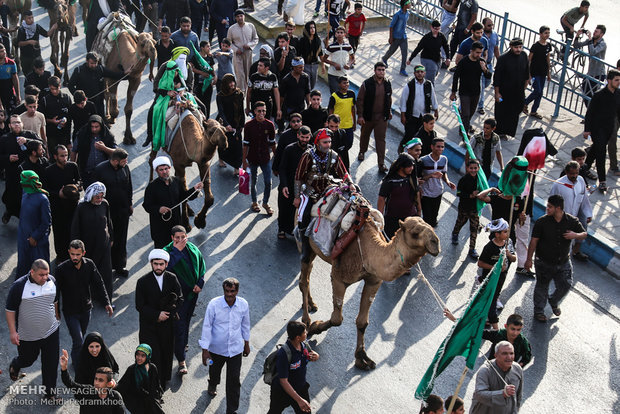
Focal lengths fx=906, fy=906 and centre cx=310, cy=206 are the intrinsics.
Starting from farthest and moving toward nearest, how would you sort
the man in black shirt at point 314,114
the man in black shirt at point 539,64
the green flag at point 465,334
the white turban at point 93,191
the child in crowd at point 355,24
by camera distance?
1. the child in crowd at point 355,24
2. the man in black shirt at point 539,64
3. the man in black shirt at point 314,114
4. the white turban at point 93,191
5. the green flag at point 465,334

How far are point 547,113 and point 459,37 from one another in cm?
278

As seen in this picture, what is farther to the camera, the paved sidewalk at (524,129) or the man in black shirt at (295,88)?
the man in black shirt at (295,88)

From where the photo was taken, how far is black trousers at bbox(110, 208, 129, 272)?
38.3ft

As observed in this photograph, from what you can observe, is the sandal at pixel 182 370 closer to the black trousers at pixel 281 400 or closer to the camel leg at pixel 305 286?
the black trousers at pixel 281 400

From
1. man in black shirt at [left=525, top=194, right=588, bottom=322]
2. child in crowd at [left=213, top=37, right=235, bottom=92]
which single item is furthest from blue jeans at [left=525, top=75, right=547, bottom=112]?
man in black shirt at [left=525, top=194, right=588, bottom=322]

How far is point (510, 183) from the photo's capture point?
12062 millimetres

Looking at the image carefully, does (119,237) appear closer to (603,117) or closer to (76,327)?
(76,327)

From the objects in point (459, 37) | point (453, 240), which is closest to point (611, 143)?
point (453, 240)

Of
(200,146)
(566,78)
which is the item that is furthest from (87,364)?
(566,78)

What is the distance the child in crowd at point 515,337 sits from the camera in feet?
30.3

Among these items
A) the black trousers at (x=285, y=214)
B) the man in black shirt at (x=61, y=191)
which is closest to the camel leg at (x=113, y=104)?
the man in black shirt at (x=61, y=191)

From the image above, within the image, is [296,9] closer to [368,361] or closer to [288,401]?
[368,361]

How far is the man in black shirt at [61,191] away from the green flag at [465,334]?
17.7ft

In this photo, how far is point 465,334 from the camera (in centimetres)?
849
